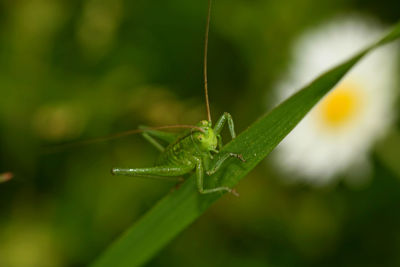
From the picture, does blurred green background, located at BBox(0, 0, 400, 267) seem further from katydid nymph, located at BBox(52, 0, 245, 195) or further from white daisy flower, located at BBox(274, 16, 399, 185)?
katydid nymph, located at BBox(52, 0, 245, 195)

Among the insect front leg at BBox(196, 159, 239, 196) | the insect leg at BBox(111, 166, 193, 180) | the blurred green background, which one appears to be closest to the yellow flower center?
the blurred green background

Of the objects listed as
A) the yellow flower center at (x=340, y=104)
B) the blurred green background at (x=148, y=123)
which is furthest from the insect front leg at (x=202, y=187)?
the yellow flower center at (x=340, y=104)

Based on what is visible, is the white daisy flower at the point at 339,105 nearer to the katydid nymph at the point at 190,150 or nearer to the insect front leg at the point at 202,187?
the katydid nymph at the point at 190,150

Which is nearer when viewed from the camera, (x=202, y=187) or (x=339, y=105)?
(x=202, y=187)

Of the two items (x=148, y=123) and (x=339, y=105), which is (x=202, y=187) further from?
(x=339, y=105)

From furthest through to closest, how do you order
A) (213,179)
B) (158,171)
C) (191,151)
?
(158,171)
(191,151)
(213,179)

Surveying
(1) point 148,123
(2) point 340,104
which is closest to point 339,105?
(2) point 340,104
